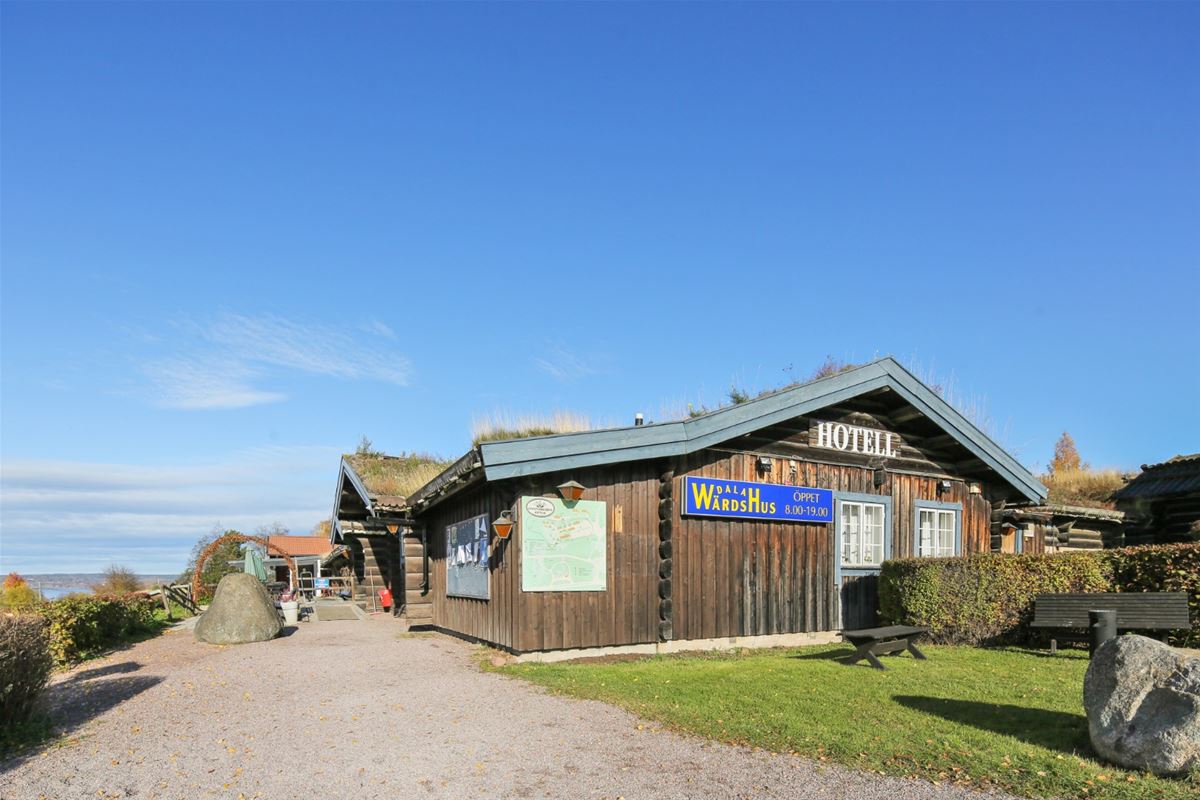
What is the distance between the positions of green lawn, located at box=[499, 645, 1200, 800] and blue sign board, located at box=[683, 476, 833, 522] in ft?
7.78

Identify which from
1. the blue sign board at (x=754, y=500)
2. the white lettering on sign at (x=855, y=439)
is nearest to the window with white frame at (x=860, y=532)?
the blue sign board at (x=754, y=500)

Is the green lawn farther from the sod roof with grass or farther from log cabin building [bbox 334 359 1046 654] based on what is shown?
the sod roof with grass

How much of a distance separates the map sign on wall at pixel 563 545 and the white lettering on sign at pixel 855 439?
15.8 ft

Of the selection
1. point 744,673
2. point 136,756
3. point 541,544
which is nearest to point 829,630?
point 744,673

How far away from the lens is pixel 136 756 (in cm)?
719

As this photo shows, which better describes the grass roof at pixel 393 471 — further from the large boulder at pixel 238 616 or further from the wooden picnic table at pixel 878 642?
the wooden picnic table at pixel 878 642

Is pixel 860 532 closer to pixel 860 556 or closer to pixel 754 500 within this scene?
pixel 860 556

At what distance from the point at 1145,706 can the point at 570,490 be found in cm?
723

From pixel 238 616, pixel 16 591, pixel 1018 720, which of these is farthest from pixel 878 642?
pixel 16 591

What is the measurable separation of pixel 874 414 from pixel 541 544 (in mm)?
7562

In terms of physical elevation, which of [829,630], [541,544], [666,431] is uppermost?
[666,431]

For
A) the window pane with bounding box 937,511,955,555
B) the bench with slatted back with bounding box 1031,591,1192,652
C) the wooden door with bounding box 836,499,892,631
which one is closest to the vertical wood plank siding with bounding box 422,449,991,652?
the wooden door with bounding box 836,499,892,631

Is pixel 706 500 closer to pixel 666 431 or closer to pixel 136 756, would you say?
pixel 666 431

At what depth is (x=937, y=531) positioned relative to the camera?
16.6m
